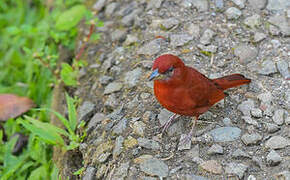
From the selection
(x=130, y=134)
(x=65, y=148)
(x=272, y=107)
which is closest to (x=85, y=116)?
(x=65, y=148)

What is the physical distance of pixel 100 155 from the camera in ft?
11.5

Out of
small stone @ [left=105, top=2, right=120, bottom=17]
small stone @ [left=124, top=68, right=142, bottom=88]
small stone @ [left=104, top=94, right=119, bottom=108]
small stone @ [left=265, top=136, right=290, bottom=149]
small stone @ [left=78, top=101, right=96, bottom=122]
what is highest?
small stone @ [left=105, top=2, right=120, bottom=17]

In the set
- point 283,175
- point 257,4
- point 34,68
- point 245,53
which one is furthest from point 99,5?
point 283,175

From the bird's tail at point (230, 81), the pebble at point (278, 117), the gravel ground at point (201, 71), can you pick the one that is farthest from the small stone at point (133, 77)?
the pebble at point (278, 117)

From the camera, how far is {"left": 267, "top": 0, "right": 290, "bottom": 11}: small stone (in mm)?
4188

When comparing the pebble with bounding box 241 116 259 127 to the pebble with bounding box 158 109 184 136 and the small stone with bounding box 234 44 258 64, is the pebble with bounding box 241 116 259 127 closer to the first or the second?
the pebble with bounding box 158 109 184 136

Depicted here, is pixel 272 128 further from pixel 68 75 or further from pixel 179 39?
pixel 68 75

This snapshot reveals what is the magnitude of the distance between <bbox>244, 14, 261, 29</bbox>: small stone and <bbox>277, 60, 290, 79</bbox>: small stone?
0.51 m

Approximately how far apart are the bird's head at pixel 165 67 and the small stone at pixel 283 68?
106 cm

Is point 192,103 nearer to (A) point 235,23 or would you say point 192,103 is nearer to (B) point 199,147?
(B) point 199,147

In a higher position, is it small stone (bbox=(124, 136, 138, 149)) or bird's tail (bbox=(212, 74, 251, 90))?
bird's tail (bbox=(212, 74, 251, 90))

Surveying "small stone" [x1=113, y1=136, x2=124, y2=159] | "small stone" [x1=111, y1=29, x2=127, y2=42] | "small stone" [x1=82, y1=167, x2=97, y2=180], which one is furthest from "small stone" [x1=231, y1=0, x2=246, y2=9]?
"small stone" [x1=82, y1=167, x2=97, y2=180]

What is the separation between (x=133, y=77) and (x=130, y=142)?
0.78 meters

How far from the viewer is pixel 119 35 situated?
4492mm
